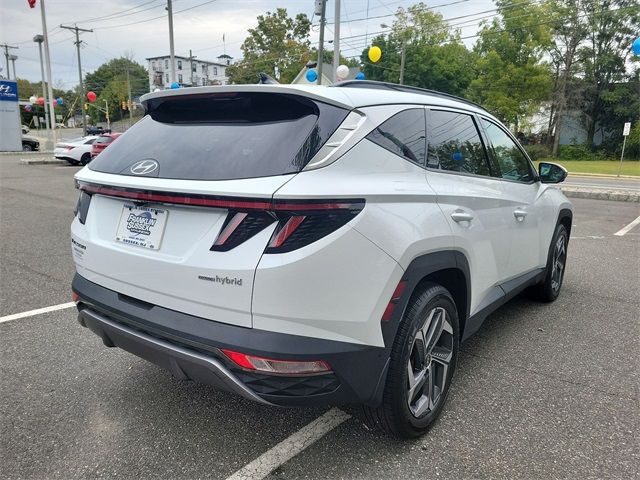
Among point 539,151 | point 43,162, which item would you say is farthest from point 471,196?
point 539,151

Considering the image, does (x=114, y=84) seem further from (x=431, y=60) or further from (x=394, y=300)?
(x=394, y=300)

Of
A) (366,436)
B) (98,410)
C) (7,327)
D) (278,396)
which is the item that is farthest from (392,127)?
(7,327)

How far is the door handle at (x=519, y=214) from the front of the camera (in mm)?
3482

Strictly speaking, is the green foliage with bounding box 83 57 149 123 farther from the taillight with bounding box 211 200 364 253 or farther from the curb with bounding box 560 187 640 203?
the taillight with bounding box 211 200 364 253

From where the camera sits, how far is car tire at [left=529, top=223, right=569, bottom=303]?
448cm

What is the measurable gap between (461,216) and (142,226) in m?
1.66

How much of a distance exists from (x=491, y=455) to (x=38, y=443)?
228 centimetres

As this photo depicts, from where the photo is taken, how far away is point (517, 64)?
1578 inches

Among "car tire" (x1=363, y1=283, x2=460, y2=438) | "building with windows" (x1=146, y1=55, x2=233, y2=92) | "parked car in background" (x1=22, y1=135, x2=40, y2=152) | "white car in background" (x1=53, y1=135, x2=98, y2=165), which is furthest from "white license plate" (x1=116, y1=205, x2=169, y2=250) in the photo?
"building with windows" (x1=146, y1=55, x2=233, y2=92)

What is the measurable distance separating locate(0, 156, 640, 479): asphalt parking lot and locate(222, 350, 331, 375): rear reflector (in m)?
0.63

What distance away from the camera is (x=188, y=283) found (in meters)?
2.05

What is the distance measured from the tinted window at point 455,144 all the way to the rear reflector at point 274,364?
1269 millimetres

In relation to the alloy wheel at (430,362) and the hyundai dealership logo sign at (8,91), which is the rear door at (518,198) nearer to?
the alloy wheel at (430,362)

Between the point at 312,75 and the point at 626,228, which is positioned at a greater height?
the point at 312,75
